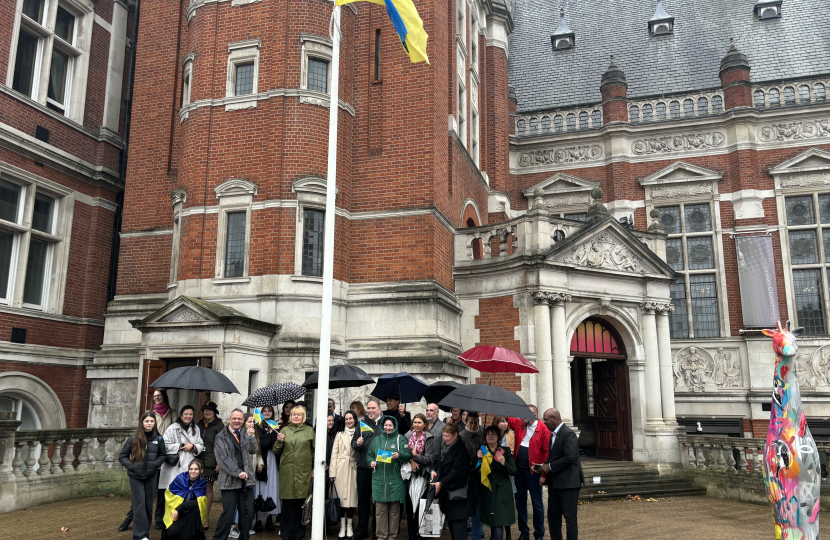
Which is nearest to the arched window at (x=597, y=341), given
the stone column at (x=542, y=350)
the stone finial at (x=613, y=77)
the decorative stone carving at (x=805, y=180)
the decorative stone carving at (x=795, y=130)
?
the stone column at (x=542, y=350)

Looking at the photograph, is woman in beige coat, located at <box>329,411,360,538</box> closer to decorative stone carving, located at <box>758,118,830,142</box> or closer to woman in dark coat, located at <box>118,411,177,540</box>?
woman in dark coat, located at <box>118,411,177,540</box>

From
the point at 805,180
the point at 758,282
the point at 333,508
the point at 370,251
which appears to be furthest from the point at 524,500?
the point at 805,180

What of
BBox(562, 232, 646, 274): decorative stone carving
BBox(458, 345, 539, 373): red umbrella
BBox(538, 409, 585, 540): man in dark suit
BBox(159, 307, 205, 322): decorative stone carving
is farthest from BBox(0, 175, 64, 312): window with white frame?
BBox(538, 409, 585, 540): man in dark suit

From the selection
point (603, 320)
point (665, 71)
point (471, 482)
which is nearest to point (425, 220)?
point (603, 320)

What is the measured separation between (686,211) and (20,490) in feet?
64.7

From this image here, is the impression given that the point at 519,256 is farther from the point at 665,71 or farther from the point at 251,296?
the point at 665,71

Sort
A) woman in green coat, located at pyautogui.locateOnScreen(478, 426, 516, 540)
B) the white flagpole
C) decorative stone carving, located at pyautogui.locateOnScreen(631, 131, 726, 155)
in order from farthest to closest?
decorative stone carving, located at pyautogui.locateOnScreen(631, 131, 726, 155) < woman in green coat, located at pyautogui.locateOnScreen(478, 426, 516, 540) < the white flagpole

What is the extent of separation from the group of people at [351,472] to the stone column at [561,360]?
18.1 feet

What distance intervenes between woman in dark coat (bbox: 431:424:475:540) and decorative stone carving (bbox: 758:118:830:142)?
60.7ft

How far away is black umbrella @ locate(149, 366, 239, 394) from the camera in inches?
358

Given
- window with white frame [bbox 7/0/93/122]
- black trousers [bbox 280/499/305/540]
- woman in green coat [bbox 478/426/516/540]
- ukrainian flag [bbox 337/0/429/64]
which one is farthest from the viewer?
window with white frame [bbox 7/0/93/122]

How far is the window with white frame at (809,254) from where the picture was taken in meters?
20.8

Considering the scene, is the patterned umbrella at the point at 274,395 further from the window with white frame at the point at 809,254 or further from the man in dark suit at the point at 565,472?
the window with white frame at the point at 809,254

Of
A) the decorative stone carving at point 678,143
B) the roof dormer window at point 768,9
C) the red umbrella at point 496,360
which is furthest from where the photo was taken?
the roof dormer window at point 768,9
